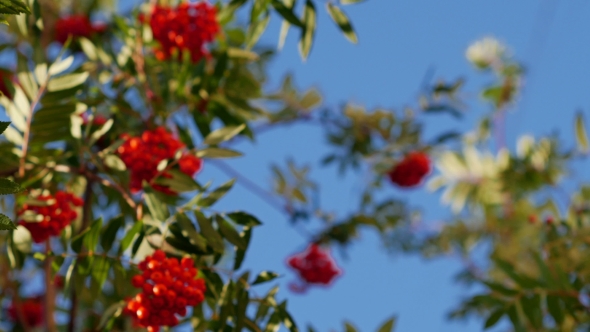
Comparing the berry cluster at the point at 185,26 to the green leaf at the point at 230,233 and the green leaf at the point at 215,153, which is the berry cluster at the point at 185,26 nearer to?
the green leaf at the point at 215,153

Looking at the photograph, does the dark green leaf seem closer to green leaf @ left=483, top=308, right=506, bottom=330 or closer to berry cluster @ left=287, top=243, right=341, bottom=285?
green leaf @ left=483, top=308, right=506, bottom=330

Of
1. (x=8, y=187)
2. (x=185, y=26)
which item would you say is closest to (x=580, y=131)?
(x=185, y=26)

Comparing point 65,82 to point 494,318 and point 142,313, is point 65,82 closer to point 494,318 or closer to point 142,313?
point 142,313

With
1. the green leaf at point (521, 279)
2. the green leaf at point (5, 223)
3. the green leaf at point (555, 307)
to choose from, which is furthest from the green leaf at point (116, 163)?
the green leaf at point (555, 307)

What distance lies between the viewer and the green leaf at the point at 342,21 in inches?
89.6

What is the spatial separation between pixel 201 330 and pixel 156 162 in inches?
19.3

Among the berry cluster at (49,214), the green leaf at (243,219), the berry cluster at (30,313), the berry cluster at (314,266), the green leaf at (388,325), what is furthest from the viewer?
the berry cluster at (314,266)

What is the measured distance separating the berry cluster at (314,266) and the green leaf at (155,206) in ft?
6.44

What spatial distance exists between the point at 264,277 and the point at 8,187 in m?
0.98

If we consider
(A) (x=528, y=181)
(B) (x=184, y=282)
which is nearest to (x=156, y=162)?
(B) (x=184, y=282)

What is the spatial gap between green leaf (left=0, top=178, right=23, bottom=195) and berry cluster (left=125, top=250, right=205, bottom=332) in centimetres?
65

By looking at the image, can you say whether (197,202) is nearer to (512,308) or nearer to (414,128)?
(512,308)

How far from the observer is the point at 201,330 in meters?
2.14

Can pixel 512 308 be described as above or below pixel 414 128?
below
